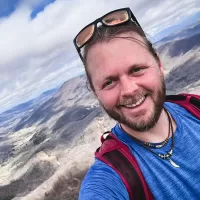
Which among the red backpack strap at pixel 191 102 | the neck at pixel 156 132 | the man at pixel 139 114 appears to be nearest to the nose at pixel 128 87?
the man at pixel 139 114

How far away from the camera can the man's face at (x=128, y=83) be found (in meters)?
2.78

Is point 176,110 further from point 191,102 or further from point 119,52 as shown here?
point 119,52

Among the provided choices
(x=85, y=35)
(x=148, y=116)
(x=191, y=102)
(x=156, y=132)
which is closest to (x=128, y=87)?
(x=148, y=116)

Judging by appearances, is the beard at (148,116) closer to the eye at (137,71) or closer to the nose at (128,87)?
the nose at (128,87)

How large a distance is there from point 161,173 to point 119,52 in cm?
122

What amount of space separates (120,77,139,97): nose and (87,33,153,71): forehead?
0.18 meters

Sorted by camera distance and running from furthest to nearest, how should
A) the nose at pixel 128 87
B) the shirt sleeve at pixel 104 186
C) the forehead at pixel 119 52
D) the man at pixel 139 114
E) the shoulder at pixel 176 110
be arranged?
the shoulder at pixel 176 110 < the forehead at pixel 119 52 < the nose at pixel 128 87 < the man at pixel 139 114 < the shirt sleeve at pixel 104 186

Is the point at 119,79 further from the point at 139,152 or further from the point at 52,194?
the point at 52,194

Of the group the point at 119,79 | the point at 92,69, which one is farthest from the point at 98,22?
the point at 119,79

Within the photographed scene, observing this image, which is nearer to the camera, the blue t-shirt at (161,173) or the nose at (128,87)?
the blue t-shirt at (161,173)

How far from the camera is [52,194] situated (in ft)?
68.0

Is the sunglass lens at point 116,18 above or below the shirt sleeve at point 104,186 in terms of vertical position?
above

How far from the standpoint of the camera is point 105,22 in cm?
316

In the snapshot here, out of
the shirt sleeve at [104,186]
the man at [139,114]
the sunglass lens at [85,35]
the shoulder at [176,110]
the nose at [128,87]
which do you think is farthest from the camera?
the shoulder at [176,110]
